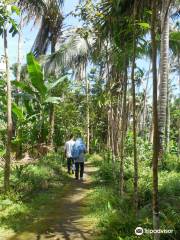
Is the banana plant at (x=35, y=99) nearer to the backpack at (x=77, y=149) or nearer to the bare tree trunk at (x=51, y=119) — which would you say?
the bare tree trunk at (x=51, y=119)

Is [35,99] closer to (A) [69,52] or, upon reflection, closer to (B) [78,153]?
(B) [78,153]

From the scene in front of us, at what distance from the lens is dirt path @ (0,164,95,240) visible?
7309 millimetres

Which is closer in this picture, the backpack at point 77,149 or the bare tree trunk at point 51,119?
the backpack at point 77,149

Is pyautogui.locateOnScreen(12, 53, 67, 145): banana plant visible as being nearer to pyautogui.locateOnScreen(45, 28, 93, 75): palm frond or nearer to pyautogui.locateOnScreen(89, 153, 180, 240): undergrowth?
pyautogui.locateOnScreen(45, 28, 93, 75): palm frond

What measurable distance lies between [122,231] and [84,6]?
6.23 meters

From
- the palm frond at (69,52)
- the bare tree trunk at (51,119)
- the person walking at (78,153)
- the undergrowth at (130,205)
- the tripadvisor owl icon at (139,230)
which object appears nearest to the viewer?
the tripadvisor owl icon at (139,230)

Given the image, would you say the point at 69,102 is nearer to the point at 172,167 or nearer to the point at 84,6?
the point at 172,167

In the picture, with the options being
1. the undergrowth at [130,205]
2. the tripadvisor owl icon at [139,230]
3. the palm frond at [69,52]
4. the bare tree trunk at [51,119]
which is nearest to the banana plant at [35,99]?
the bare tree trunk at [51,119]

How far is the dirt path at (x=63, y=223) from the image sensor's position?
24.0ft

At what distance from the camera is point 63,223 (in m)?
8.24

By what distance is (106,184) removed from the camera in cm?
1269

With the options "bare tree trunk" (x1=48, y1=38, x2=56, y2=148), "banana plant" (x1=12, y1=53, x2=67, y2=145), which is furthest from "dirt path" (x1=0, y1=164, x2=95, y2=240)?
"bare tree trunk" (x1=48, y1=38, x2=56, y2=148)

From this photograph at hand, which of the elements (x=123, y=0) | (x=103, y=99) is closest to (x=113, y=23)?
(x=123, y=0)

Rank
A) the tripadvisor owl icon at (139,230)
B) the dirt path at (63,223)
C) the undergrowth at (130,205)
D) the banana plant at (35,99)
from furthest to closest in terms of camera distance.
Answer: the banana plant at (35,99)
the dirt path at (63,223)
the undergrowth at (130,205)
the tripadvisor owl icon at (139,230)
